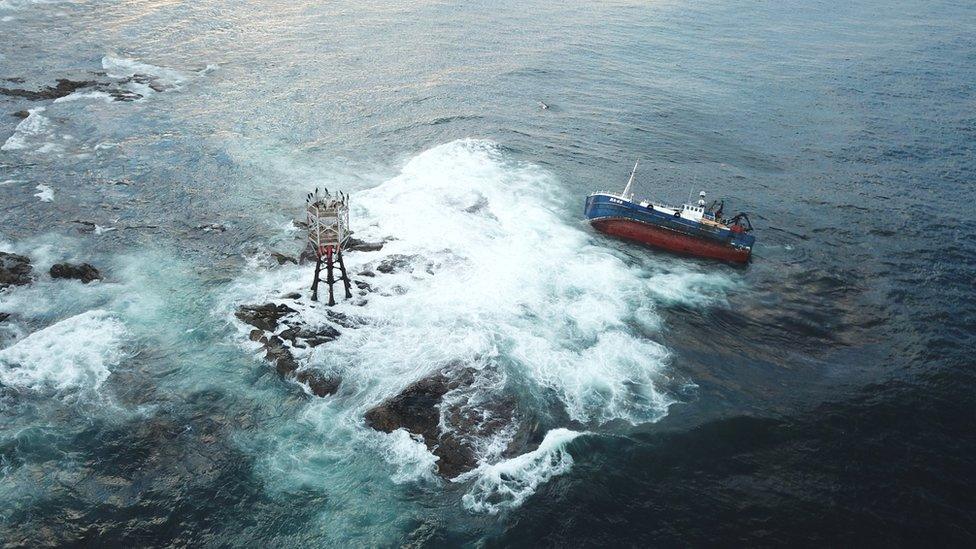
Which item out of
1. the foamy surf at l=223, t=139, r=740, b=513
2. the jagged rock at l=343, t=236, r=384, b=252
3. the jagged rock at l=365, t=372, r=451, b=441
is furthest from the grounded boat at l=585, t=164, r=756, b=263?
the jagged rock at l=365, t=372, r=451, b=441

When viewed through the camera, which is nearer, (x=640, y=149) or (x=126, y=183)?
(x=126, y=183)

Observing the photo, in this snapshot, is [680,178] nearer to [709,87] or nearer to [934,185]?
[934,185]

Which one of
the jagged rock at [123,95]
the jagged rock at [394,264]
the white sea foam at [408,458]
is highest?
the jagged rock at [123,95]

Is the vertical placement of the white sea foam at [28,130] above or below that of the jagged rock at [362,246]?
above

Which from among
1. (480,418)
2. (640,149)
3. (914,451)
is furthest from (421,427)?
(640,149)

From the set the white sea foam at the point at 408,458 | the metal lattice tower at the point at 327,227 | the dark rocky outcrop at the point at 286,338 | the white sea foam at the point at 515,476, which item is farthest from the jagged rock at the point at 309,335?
the white sea foam at the point at 515,476

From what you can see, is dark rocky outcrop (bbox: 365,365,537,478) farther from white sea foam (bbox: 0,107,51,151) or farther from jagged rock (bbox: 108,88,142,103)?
jagged rock (bbox: 108,88,142,103)

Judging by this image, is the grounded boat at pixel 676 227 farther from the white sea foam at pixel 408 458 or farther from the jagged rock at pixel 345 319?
the white sea foam at pixel 408 458
